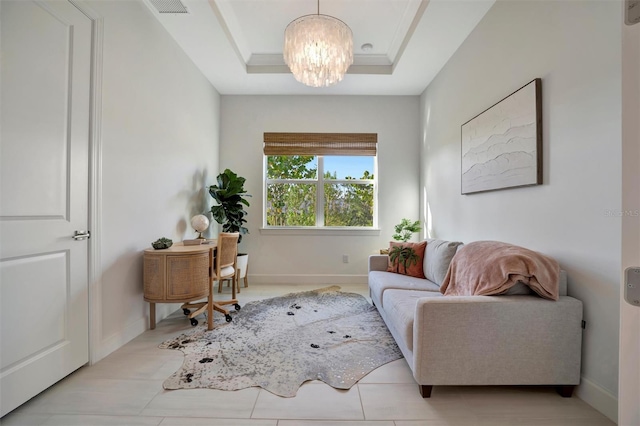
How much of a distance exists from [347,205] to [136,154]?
285 centimetres

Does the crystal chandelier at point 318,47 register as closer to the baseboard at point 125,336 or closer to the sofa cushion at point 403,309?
the sofa cushion at point 403,309

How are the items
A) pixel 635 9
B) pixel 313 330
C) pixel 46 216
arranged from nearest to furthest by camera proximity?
pixel 635 9 < pixel 46 216 < pixel 313 330

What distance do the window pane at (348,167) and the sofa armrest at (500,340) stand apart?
301cm

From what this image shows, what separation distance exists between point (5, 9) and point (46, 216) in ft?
3.58

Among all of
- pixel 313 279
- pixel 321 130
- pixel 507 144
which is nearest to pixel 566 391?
pixel 507 144

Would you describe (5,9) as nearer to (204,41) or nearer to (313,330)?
(204,41)

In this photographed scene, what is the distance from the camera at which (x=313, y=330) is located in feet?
8.27

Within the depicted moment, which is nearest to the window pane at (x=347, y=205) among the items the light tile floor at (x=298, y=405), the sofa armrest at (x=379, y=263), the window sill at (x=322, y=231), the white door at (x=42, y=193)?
the window sill at (x=322, y=231)

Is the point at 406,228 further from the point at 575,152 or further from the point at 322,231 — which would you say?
the point at 575,152

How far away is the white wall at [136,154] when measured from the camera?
2.08 metres

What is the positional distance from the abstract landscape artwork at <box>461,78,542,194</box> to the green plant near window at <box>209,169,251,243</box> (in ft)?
8.82

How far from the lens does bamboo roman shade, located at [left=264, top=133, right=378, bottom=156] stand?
13.9 ft

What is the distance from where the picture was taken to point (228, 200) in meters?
Answer: 3.70

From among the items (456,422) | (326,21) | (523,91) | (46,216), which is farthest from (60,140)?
(523,91)
